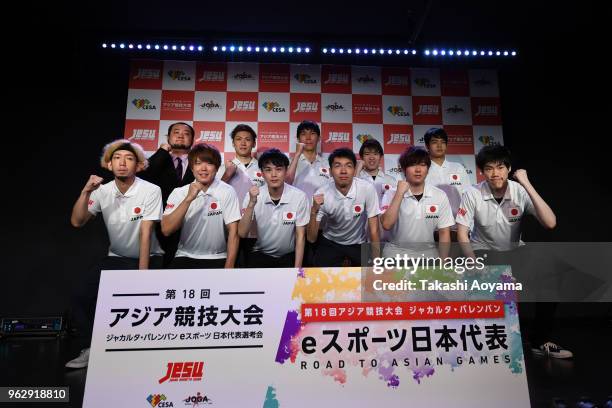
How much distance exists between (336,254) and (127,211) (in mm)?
1586

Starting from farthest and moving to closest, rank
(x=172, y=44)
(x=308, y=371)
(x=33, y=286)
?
1. (x=172, y=44)
2. (x=33, y=286)
3. (x=308, y=371)

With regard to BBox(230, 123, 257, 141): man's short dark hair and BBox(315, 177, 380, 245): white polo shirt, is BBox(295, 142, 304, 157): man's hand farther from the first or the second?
BBox(315, 177, 380, 245): white polo shirt

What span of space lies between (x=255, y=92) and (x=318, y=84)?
2.32ft

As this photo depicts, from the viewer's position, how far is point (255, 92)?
412 cm

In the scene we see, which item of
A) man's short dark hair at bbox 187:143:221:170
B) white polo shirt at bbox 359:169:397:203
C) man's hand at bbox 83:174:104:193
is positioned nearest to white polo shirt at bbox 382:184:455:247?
white polo shirt at bbox 359:169:397:203

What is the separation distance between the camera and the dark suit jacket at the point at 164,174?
11.5 ft

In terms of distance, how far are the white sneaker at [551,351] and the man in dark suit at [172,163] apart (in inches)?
121

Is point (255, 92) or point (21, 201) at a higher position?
point (255, 92)

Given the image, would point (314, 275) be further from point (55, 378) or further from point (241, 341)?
point (55, 378)

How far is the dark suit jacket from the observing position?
11.5ft

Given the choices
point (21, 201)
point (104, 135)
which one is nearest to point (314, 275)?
point (104, 135)

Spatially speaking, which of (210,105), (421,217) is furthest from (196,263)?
(210,105)

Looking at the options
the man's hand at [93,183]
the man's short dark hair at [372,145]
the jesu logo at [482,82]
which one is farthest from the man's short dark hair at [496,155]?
the man's hand at [93,183]

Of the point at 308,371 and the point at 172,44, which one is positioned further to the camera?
the point at 172,44
